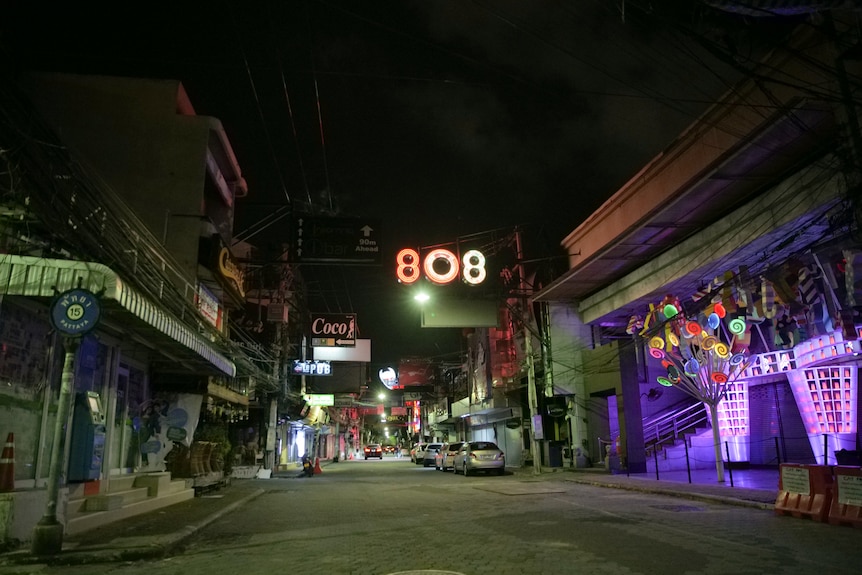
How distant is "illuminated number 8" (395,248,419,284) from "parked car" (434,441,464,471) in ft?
46.9

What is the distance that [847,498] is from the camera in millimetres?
9898

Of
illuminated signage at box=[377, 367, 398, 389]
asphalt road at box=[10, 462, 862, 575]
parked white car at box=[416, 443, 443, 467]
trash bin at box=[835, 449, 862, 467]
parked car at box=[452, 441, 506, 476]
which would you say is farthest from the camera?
illuminated signage at box=[377, 367, 398, 389]

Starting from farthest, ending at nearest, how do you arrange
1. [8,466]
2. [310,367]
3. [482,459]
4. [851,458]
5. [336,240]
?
[310,367] → [482,459] → [851,458] → [336,240] → [8,466]

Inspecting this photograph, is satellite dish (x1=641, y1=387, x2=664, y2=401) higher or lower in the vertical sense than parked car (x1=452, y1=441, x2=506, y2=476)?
higher

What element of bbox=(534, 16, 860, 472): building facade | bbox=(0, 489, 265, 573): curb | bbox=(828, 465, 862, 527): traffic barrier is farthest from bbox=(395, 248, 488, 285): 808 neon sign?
bbox=(828, 465, 862, 527): traffic barrier

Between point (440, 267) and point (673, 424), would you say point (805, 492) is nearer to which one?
point (440, 267)

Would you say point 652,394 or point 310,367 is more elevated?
point 310,367

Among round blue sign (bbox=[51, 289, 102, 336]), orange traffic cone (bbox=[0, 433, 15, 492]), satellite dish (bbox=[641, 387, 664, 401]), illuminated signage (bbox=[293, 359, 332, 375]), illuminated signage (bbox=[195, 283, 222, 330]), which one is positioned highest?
illuminated signage (bbox=[195, 283, 222, 330])

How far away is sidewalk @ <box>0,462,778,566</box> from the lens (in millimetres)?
8227

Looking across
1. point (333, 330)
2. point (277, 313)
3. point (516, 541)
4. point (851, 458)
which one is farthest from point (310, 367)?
point (516, 541)

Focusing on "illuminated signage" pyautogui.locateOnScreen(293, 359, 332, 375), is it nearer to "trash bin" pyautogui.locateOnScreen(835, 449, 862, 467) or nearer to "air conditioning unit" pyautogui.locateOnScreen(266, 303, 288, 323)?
"air conditioning unit" pyautogui.locateOnScreen(266, 303, 288, 323)

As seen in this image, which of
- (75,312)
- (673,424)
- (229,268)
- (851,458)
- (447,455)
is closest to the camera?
(75,312)

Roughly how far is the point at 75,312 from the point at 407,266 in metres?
12.0

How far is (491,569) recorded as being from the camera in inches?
276
